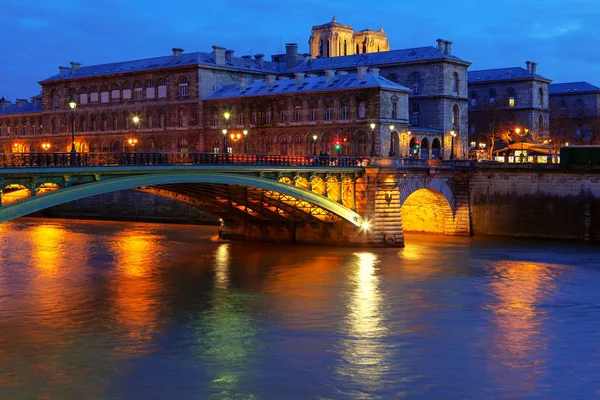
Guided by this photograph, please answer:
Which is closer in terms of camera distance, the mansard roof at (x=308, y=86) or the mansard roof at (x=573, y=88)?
the mansard roof at (x=308, y=86)

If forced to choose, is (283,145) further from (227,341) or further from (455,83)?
(227,341)

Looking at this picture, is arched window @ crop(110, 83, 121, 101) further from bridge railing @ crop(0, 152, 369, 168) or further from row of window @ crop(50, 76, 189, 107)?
bridge railing @ crop(0, 152, 369, 168)

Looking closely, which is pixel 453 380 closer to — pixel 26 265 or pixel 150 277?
pixel 150 277

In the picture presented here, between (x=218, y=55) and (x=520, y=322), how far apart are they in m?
66.2

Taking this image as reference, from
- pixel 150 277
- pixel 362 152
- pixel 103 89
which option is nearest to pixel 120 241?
pixel 150 277

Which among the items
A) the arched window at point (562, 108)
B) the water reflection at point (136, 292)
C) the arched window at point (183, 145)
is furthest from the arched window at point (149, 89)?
the arched window at point (562, 108)

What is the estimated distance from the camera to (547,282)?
43125mm

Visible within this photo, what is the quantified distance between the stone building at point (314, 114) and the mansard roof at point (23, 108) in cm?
3053

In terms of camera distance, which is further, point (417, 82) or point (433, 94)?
point (417, 82)

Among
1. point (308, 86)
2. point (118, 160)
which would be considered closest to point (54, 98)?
point (308, 86)

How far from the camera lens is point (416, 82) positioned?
298 ft

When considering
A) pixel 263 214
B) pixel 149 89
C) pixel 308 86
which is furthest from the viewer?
pixel 149 89

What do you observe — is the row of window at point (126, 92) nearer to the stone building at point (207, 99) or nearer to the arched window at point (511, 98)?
the stone building at point (207, 99)

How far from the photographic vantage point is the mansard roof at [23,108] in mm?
112500
